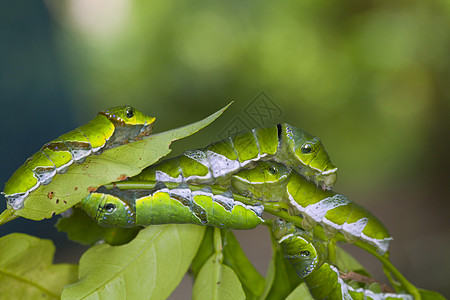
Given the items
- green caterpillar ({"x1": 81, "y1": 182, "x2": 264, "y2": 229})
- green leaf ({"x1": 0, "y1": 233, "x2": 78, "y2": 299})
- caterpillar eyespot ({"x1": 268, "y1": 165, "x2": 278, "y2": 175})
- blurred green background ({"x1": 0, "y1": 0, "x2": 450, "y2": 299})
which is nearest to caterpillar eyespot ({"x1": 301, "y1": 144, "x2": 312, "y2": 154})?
caterpillar eyespot ({"x1": 268, "y1": 165, "x2": 278, "y2": 175})

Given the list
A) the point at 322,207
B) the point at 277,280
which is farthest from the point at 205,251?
the point at 322,207

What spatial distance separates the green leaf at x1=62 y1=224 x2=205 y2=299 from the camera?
3.02ft

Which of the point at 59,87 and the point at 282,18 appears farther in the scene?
the point at 282,18

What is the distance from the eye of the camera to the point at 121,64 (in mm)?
8078

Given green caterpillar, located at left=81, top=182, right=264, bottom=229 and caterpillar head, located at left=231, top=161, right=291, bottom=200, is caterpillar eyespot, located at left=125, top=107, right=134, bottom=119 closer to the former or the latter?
green caterpillar, located at left=81, top=182, right=264, bottom=229

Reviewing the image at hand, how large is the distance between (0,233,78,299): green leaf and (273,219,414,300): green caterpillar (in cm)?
55

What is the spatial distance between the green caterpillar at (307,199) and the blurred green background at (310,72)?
253 inches

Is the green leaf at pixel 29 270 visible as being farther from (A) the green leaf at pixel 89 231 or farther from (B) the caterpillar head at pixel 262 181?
(B) the caterpillar head at pixel 262 181

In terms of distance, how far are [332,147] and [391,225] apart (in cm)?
196

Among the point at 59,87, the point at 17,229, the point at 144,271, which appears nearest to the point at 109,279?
the point at 144,271

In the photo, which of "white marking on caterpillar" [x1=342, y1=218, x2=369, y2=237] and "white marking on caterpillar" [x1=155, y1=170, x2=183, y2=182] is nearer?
"white marking on caterpillar" [x1=155, y1=170, x2=183, y2=182]

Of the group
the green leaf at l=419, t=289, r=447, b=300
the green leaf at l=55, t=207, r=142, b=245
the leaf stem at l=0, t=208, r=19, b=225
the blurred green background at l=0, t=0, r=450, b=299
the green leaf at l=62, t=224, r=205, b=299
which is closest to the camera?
the leaf stem at l=0, t=208, r=19, b=225

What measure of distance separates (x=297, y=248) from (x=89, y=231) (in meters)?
0.52

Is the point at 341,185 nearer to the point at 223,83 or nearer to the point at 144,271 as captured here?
the point at 223,83
